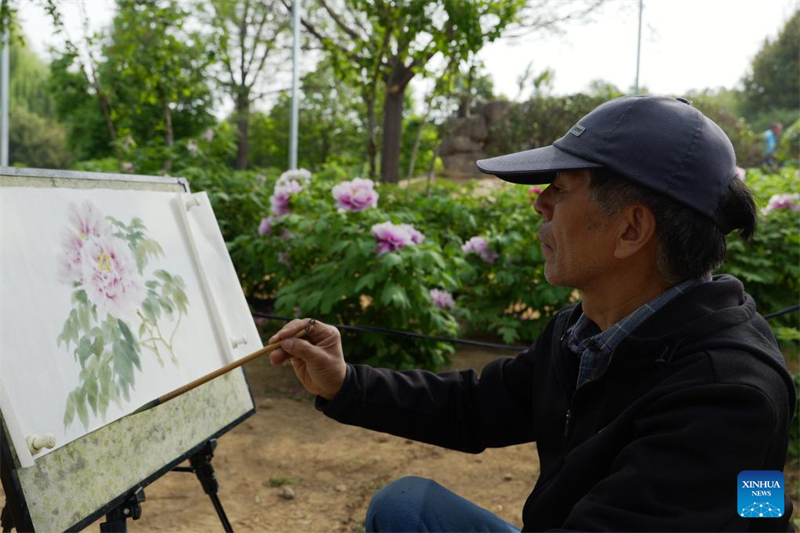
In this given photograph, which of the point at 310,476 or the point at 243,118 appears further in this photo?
the point at 243,118

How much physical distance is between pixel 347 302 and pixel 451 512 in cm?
280

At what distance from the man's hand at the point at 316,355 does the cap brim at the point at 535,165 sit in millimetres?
501

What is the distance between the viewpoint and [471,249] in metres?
4.96

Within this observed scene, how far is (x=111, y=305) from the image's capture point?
170 cm

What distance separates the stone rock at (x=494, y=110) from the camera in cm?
1925

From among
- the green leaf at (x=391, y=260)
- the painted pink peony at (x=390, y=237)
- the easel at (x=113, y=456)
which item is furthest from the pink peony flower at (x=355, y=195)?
the easel at (x=113, y=456)

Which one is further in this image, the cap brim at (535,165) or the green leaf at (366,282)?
the green leaf at (366,282)

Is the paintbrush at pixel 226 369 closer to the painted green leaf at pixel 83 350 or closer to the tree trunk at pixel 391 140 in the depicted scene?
the painted green leaf at pixel 83 350

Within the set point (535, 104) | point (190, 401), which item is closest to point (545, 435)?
point (190, 401)

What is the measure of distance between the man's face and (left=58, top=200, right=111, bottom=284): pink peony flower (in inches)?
39.8

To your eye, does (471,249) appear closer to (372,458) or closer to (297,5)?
(372,458)

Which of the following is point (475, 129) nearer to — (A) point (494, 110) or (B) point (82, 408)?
(A) point (494, 110)

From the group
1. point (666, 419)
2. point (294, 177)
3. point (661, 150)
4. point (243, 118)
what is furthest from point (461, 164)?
point (666, 419)

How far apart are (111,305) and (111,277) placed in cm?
7
